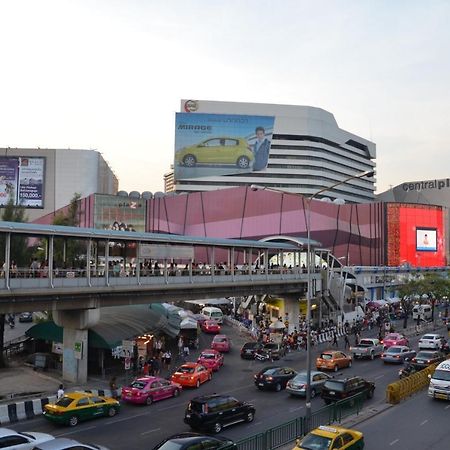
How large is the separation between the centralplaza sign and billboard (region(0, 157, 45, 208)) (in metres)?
101

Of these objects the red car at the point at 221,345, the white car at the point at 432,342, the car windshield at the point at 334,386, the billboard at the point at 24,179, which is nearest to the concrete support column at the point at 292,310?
the red car at the point at 221,345

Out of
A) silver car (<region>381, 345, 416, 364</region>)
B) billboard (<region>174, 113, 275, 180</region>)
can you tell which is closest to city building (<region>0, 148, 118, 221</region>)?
billboard (<region>174, 113, 275, 180</region>)

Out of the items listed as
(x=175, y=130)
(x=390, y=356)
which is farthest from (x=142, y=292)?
(x=175, y=130)

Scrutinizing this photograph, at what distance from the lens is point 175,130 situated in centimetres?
14975

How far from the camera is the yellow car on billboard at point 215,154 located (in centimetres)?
14850

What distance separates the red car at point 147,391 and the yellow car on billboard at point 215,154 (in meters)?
124

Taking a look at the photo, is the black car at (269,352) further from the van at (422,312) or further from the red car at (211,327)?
the van at (422,312)

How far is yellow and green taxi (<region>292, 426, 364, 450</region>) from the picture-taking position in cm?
1633

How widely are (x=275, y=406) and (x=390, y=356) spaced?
1472 centimetres

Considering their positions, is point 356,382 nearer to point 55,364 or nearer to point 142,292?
point 142,292

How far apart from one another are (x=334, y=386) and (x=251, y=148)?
12766 cm

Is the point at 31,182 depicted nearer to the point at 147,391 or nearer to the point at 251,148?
the point at 251,148

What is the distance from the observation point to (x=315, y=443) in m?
16.5

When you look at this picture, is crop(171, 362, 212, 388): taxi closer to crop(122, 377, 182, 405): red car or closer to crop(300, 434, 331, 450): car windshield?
crop(122, 377, 182, 405): red car
